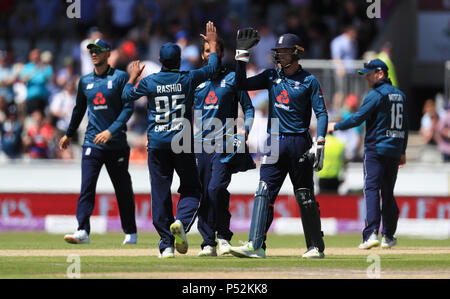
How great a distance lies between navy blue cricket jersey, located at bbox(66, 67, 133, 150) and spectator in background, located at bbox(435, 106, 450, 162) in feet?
28.6

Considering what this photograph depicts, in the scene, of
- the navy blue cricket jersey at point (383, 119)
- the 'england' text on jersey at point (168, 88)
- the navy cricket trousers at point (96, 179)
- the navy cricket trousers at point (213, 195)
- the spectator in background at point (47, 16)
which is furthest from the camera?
the spectator in background at point (47, 16)

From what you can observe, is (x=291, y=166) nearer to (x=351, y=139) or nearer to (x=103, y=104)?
(x=103, y=104)

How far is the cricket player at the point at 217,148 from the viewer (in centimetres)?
1251

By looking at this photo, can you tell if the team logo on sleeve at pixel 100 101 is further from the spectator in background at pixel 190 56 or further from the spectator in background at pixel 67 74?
the spectator in background at pixel 67 74

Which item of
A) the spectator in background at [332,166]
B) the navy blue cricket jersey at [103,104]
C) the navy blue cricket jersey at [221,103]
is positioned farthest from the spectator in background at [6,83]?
the navy blue cricket jersey at [221,103]

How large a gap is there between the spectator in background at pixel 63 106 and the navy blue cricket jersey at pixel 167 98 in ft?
33.3

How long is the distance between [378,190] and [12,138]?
31.0ft

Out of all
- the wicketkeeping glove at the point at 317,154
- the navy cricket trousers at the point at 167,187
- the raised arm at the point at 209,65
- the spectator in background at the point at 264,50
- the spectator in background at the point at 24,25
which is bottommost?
the navy cricket trousers at the point at 167,187

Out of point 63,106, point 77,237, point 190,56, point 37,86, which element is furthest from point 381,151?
point 37,86

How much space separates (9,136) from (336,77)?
21.3 ft

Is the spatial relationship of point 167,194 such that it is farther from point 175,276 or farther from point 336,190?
point 336,190

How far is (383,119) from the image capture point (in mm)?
14383

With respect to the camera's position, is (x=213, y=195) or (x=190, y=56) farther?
(x=190, y=56)


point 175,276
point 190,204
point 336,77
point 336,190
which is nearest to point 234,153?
point 190,204
